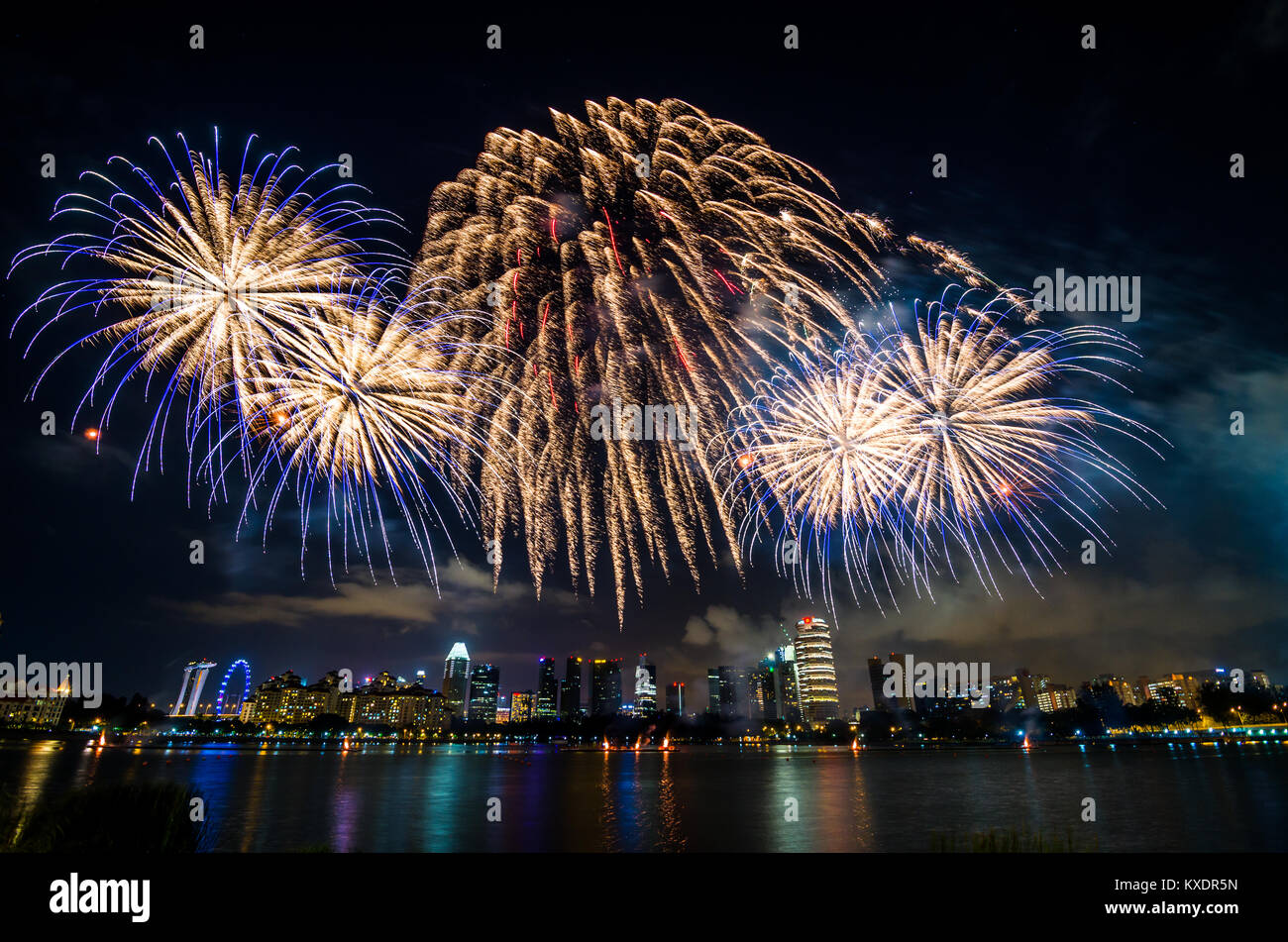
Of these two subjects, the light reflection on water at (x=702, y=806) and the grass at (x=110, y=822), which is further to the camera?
the light reflection on water at (x=702, y=806)

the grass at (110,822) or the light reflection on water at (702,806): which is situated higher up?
the grass at (110,822)

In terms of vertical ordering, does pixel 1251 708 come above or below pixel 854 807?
below

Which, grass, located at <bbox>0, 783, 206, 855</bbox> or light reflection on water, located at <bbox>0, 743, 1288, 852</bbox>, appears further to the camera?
light reflection on water, located at <bbox>0, 743, 1288, 852</bbox>

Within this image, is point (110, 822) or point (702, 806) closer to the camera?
point (110, 822)

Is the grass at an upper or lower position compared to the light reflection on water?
upper

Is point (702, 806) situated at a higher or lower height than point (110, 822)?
lower
